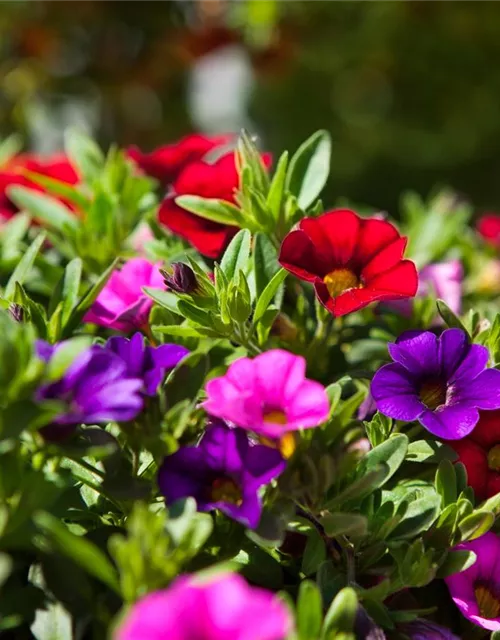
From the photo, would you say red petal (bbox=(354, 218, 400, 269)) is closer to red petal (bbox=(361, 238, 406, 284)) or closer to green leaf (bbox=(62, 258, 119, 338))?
red petal (bbox=(361, 238, 406, 284))

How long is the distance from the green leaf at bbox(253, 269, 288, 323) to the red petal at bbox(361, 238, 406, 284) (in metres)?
0.09

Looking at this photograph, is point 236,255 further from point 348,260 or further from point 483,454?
point 483,454

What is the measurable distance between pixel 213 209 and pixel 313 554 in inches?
12.2

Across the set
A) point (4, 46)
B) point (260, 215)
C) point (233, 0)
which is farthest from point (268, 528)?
point (233, 0)

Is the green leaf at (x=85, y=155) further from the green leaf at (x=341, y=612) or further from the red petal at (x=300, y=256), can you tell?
the green leaf at (x=341, y=612)

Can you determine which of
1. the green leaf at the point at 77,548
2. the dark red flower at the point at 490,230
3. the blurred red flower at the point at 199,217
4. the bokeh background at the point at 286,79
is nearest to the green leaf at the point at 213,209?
the blurred red flower at the point at 199,217

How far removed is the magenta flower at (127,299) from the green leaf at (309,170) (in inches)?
6.1

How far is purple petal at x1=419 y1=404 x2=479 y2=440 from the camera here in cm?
57

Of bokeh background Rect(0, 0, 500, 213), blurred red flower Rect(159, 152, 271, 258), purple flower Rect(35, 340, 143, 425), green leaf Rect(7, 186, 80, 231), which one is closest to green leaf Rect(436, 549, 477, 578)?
purple flower Rect(35, 340, 143, 425)

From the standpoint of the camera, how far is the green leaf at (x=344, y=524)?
51cm

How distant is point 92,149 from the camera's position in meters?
1.00

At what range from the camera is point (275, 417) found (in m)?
0.52

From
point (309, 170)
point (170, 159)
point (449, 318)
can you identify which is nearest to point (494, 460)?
point (449, 318)

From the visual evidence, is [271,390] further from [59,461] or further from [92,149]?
[92,149]
